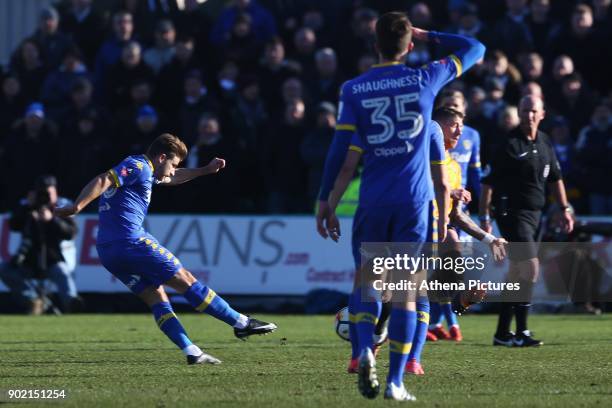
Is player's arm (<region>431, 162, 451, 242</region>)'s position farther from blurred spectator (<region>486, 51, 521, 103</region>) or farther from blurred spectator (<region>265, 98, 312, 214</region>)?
blurred spectator (<region>265, 98, 312, 214</region>)

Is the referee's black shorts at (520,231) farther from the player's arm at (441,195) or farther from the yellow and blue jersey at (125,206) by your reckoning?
the player's arm at (441,195)

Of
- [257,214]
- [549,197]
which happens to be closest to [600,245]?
[549,197]

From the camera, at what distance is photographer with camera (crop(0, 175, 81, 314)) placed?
19578 mm

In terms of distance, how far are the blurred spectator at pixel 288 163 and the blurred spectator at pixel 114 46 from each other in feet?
12.5

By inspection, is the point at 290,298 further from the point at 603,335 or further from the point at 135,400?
the point at 135,400

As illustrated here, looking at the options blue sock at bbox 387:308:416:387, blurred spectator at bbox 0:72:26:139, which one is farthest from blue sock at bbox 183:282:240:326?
blurred spectator at bbox 0:72:26:139

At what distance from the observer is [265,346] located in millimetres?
13289

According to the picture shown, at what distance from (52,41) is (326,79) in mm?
5520

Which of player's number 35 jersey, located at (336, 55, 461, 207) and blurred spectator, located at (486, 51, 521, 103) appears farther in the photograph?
blurred spectator, located at (486, 51, 521, 103)

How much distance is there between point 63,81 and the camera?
22.5 m

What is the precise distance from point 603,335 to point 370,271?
6472mm

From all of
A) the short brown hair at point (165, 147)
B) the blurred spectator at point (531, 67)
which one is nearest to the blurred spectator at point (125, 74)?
the blurred spectator at point (531, 67)

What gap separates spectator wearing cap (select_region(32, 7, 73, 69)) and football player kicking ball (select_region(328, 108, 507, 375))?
11.9 metres

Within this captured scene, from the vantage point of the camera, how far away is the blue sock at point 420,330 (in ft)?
32.9
